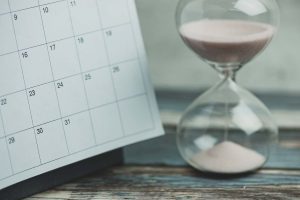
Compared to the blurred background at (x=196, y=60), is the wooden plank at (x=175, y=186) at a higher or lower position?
lower

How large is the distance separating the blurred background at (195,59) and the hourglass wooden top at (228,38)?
580 millimetres

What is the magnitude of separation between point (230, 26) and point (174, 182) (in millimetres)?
224

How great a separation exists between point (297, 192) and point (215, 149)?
132 mm

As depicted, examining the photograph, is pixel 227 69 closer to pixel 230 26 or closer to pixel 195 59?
pixel 230 26

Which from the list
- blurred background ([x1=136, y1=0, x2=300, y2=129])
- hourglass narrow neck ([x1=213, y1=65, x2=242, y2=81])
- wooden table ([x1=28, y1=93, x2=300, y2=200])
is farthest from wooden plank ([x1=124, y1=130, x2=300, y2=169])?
blurred background ([x1=136, y1=0, x2=300, y2=129])

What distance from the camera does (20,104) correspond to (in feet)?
2.68

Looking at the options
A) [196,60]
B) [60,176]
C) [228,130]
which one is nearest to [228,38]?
[228,130]

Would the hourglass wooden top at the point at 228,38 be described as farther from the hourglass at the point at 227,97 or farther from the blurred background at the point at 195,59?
the blurred background at the point at 195,59

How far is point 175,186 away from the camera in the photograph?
0.89m

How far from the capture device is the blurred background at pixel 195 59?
149 centimetres

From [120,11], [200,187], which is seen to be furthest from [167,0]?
[200,187]

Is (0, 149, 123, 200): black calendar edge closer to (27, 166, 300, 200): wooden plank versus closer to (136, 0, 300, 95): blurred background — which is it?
(27, 166, 300, 200): wooden plank

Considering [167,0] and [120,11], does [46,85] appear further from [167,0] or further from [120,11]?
[167,0]

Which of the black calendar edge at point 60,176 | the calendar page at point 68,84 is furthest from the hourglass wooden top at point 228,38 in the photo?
the black calendar edge at point 60,176
